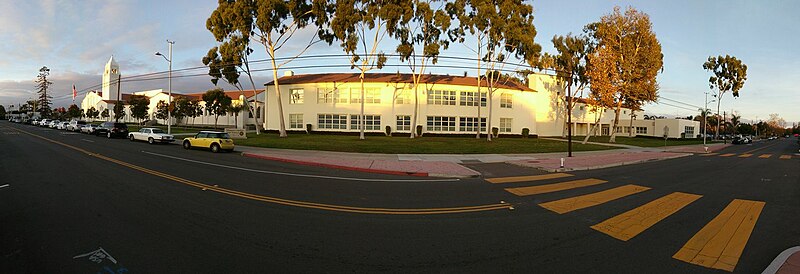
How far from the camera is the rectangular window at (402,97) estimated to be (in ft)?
144

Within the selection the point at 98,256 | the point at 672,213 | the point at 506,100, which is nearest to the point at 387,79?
the point at 506,100

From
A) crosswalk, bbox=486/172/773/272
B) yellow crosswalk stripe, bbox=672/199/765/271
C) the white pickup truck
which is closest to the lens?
yellow crosswalk stripe, bbox=672/199/765/271

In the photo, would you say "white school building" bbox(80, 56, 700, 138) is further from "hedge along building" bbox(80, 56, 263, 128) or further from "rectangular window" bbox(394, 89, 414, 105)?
"hedge along building" bbox(80, 56, 263, 128)

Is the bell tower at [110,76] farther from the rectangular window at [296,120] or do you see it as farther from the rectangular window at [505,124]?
the rectangular window at [505,124]

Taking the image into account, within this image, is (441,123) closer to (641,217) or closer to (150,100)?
(641,217)

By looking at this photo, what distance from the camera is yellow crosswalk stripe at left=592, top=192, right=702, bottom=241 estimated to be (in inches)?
225

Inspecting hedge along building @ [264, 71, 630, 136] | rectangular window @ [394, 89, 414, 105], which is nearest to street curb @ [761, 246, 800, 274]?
hedge along building @ [264, 71, 630, 136]

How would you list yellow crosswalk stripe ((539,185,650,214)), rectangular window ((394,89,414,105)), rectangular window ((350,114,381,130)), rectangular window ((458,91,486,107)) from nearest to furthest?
yellow crosswalk stripe ((539,185,650,214)) → rectangular window ((394,89,414,105)) → rectangular window ((350,114,381,130)) → rectangular window ((458,91,486,107))

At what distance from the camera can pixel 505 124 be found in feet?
159

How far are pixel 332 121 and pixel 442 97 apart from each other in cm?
1485

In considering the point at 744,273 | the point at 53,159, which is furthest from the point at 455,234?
the point at 53,159

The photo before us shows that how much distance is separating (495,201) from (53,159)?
59.6 ft

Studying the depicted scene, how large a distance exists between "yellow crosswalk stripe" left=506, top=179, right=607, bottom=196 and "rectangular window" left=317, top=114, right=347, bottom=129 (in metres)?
35.6

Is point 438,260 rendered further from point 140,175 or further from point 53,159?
point 53,159
